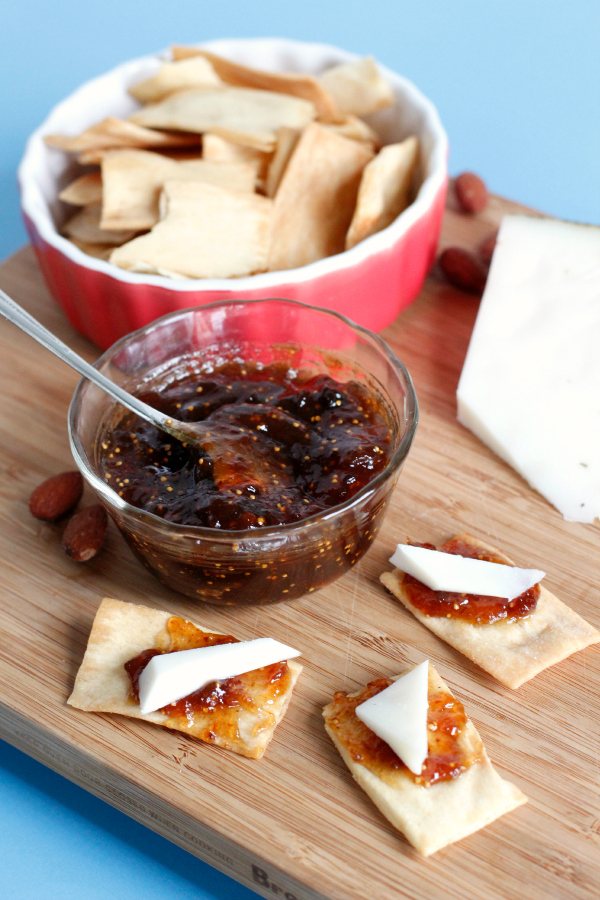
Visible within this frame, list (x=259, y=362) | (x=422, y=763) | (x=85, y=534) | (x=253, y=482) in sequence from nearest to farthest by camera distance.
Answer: (x=422, y=763), (x=253, y=482), (x=85, y=534), (x=259, y=362)

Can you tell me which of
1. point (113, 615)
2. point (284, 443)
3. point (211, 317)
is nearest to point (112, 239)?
point (211, 317)

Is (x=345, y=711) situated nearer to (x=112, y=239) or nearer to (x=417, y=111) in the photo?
(x=112, y=239)

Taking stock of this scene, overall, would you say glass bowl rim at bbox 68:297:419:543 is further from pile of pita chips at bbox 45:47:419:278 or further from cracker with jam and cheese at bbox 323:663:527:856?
pile of pita chips at bbox 45:47:419:278

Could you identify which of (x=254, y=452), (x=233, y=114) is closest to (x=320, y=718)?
(x=254, y=452)

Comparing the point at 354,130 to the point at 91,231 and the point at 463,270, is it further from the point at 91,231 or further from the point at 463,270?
the point at 91,231

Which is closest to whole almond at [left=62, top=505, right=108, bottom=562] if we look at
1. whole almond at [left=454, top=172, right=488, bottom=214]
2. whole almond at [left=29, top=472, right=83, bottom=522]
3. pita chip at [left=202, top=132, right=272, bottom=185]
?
whole almond at [left=29, top=472, right=83, bottom=522]

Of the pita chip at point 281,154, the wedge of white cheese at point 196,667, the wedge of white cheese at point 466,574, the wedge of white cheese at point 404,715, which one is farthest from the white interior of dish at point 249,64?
the wedge of white cheese at point 404,715
